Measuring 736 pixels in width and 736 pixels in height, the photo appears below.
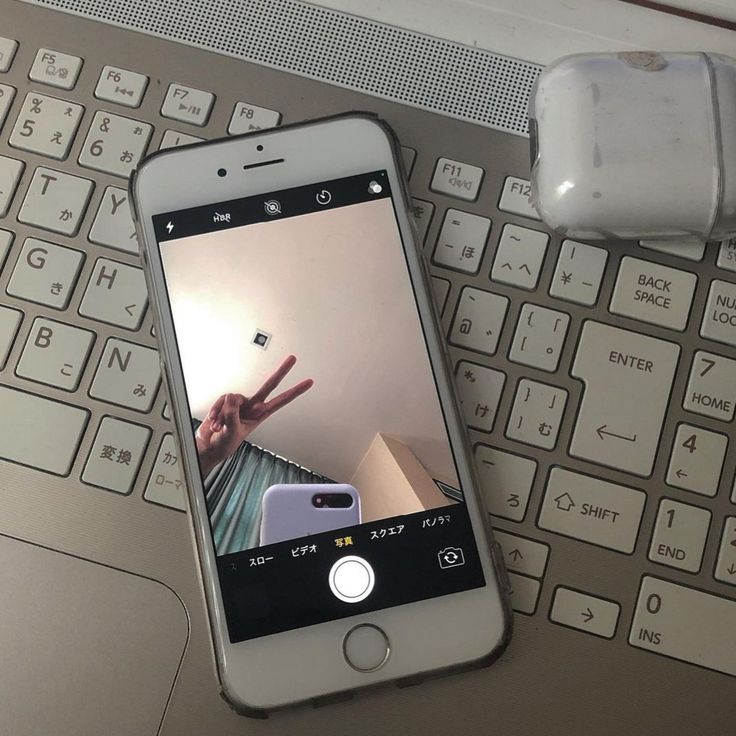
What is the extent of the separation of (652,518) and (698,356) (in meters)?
0.10

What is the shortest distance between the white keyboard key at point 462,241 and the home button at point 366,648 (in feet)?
0.71

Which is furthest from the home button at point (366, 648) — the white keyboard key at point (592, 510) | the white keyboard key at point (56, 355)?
the white keyboard key at point (56, 355)

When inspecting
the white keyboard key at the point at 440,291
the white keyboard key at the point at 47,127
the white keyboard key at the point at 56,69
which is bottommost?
the white keyboard key at the point at 440,291

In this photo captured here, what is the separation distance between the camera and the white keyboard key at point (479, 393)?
0.42 meters

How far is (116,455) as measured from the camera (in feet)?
1.36

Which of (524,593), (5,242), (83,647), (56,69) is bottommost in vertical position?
(83,647)

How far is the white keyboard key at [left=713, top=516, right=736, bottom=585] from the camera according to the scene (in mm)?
394

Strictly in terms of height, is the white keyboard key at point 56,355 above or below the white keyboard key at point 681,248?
below

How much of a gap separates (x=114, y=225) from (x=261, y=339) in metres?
0.12

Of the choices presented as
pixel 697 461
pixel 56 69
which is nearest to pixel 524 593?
pixel 697 461

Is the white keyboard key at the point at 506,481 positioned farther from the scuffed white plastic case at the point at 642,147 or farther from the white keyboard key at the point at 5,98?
the white keyboard key at the point at 5,98

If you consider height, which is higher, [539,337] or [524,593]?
[539,337]

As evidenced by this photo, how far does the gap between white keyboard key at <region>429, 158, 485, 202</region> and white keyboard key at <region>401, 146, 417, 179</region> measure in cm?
2

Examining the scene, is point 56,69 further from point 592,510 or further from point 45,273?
point 592,510
